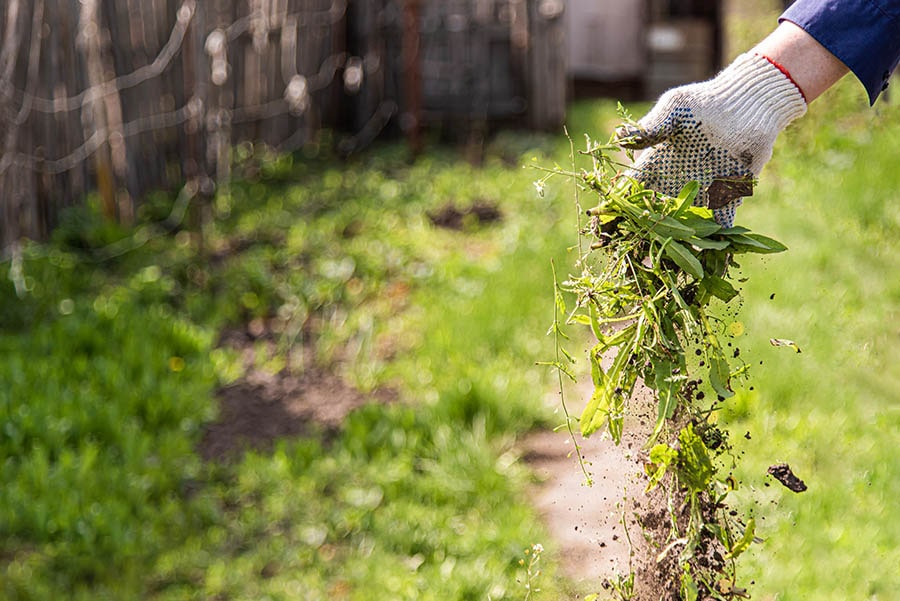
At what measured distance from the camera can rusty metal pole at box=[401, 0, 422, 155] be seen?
7.40m

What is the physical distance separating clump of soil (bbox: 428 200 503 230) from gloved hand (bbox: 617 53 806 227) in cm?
390

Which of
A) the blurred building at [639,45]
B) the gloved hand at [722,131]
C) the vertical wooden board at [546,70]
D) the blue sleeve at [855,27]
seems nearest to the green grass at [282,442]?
the gloved hand at [722,131]

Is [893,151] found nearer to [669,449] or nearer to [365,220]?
[365,220]

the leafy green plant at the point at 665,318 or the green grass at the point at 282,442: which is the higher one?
the leafy green plant at the point at 665,318

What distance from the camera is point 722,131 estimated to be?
6.53 ft

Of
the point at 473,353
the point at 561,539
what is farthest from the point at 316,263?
the point at 561,539

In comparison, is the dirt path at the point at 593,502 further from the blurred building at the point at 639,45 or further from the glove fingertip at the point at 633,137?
the blurred building at the point at 639,45

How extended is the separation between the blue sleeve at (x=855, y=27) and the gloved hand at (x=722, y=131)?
120 mm

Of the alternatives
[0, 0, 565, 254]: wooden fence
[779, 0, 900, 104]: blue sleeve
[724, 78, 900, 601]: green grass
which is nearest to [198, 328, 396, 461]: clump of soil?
[0, 0, 565, 254]: wooden fence

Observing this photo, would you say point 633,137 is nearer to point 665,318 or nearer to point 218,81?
point 665,318

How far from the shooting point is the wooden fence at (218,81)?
4.95 m

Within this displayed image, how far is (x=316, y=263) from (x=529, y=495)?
91.0 inches

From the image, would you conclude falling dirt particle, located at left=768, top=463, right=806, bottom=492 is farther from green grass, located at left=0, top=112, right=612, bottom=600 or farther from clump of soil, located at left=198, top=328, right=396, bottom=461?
clump of soil, located at left=198, top=328, right=396, bottom=461

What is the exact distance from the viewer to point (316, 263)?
5.25 m
